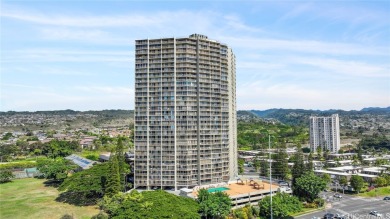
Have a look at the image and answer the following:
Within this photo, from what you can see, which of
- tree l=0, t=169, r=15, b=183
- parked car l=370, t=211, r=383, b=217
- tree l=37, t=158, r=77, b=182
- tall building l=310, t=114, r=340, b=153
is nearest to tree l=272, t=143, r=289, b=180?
parked car l=370, t=211, r=383, b=217

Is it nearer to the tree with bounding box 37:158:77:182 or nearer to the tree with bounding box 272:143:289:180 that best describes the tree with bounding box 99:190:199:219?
the tree with bounding box 272:143:289:180

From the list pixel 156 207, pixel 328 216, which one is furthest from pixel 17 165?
pixel 328 216

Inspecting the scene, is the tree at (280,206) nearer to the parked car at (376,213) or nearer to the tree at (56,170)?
the parked car at (376,213)

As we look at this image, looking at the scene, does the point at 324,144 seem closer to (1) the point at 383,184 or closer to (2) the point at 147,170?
(1) the point at 383,184

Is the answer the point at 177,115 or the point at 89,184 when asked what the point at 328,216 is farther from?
the point at 89,184

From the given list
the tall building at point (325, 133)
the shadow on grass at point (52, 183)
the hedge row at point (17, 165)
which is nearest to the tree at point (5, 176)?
the shadow on grass at point (52, 183)

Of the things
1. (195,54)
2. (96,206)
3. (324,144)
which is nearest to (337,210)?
(195,54)

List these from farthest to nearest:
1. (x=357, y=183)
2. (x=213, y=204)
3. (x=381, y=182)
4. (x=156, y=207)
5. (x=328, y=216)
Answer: (x=381, y=182)
(x=357, y=183)
(x=328, y=216)
(x=213, y=204)
(x=156, y=207)
